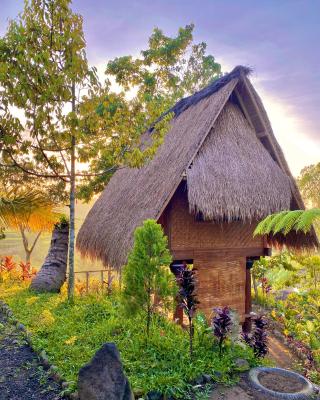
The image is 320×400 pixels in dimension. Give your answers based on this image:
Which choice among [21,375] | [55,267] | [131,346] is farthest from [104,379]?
[55,267]

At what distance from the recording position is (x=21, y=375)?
16.5 feet

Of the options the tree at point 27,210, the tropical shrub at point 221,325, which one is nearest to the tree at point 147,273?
the tropical shrub at point 221,325

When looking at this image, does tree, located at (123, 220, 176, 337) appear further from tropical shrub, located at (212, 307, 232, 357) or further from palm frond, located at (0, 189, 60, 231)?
palm frond, located at (0, 189, 60, 231)

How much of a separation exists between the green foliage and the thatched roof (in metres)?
1.49

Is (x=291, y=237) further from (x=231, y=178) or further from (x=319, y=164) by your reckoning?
(x=319, y=164)

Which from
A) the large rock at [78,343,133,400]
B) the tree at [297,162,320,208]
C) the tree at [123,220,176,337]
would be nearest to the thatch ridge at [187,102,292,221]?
the tree at [123,220,176,337]

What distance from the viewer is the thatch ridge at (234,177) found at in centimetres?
757

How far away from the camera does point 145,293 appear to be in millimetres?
5523

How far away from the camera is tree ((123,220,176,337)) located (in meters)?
5.47

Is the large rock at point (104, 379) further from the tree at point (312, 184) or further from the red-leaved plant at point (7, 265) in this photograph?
the tree at point (312, 184)

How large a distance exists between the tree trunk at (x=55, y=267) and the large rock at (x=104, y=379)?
6027 millimetres

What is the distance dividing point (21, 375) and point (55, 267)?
5316 mm

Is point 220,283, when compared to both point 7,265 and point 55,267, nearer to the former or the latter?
point 55,267

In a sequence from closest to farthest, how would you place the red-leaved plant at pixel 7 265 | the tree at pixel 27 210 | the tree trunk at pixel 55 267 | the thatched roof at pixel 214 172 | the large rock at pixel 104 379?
the large rock at pixel 104 379 → the thatched roof at pixel 214 172 → the tree at pixel 27 210 → the tree trunk at pixel 55 267 → the red-leaved plant at pixel 7 265
